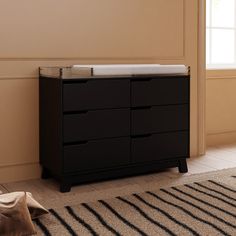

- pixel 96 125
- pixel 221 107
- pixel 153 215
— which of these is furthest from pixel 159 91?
pixel 221 107

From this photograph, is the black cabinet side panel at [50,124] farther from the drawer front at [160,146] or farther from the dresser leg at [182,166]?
the dresser leg at [182,166]

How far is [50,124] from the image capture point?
293 centimetres

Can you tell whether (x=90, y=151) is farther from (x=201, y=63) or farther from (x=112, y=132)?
(x=201, y=63)

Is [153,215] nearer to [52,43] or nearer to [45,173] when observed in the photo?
[45,173]

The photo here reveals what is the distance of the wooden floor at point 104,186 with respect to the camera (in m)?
2.72

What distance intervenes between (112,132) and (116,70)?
1.23 feet

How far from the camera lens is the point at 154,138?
10.2ft

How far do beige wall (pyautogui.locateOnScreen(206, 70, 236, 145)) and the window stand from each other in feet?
0.42

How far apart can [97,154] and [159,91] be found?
0.57 m

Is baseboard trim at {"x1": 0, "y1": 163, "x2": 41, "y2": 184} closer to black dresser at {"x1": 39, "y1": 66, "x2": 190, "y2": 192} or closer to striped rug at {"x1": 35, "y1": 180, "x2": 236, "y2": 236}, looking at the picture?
black dresser at {"x1": 39, "y1": 66, "x2": 190, "y2": 192}

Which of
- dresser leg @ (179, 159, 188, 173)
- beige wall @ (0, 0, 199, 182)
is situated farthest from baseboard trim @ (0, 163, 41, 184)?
dresser leg @ (179, 159, 188, 173)

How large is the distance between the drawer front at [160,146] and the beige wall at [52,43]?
0.61 meters

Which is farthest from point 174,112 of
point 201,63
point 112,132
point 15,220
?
point 15,220

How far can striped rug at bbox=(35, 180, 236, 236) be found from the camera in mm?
2193
